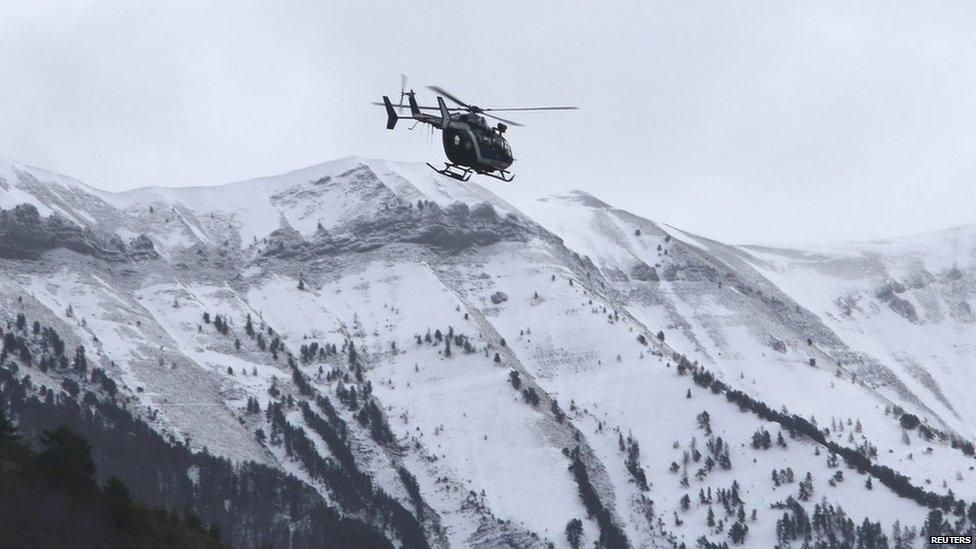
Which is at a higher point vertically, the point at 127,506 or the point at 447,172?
the point at 447,172

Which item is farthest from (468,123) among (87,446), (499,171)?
(87,446)

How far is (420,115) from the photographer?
13338cm

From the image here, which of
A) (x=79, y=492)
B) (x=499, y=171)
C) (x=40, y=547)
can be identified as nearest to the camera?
(x=40, y=547)

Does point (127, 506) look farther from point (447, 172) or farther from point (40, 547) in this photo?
point (447, 172)

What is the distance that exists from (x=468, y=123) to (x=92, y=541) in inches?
1649

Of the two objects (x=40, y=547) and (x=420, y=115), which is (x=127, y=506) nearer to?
(x=40, y=547)

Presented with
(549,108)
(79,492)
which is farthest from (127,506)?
(549,108)

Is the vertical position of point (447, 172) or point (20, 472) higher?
point (447, 172)

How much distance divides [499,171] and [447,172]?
5.83 metres

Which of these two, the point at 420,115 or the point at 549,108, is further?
Result: the point at 420,115

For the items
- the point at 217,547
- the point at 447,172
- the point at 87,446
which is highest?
the point at 447,172

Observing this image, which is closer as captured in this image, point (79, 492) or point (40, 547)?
point (40, 547)

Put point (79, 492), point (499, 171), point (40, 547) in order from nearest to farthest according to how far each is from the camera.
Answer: point (40, 547) < point (79, 492) < point (499, 171)

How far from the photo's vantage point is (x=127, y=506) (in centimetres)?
12319
